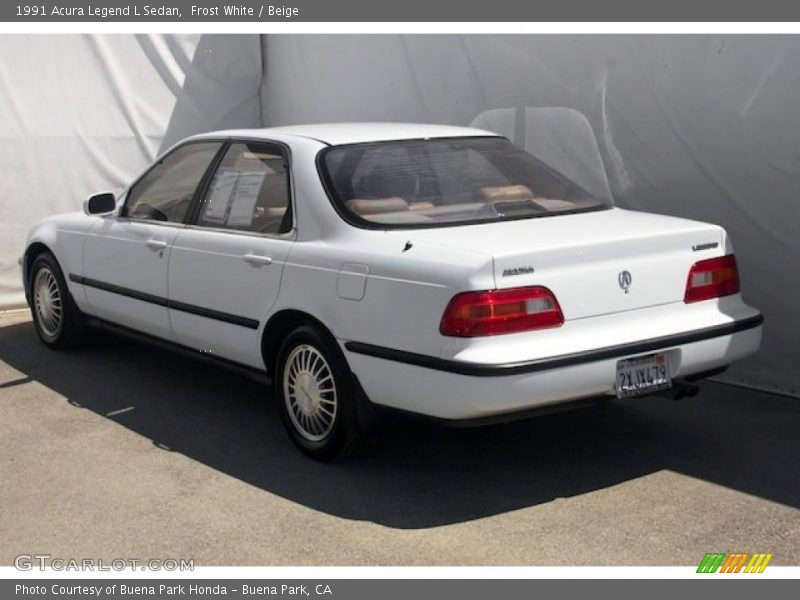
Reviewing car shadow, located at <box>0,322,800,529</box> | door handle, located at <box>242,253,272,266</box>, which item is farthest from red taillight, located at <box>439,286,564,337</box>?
door handle, located at <box>242,253,272,266</box>

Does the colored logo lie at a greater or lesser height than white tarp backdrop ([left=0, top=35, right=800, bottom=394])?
lesser

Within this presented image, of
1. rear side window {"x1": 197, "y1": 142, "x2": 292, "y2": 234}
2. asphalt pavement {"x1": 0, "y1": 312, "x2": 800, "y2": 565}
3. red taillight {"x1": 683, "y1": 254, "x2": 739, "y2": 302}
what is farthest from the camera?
rear side window {"x1": 197, "y1": 142, "x2": 292, "y2": 234}

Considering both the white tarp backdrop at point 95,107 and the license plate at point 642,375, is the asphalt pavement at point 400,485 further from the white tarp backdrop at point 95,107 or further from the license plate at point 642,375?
the white tarp backdrop at point 95,107

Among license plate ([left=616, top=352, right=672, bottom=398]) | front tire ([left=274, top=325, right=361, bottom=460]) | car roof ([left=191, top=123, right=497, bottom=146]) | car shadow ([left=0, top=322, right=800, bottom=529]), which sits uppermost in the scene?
car roof ([left=191, top=123, right=497, bottom=146])

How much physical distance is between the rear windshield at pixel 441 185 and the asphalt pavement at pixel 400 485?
1.07 m

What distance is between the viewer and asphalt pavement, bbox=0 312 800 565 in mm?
4449

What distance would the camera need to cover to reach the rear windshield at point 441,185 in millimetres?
5312

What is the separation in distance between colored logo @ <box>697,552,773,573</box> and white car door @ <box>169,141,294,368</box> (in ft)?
7.69

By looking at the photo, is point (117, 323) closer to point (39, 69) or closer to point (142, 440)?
point (142, 440)

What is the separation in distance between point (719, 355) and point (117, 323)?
3.65 meters

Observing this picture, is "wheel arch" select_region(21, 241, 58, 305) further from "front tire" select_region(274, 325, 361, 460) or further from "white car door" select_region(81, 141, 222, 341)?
"front tire" select_region(274, 325, 361, 460)

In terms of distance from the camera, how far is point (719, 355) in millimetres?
5137

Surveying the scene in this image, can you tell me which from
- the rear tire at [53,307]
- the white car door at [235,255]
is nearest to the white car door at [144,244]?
the white car door at [235,255]
